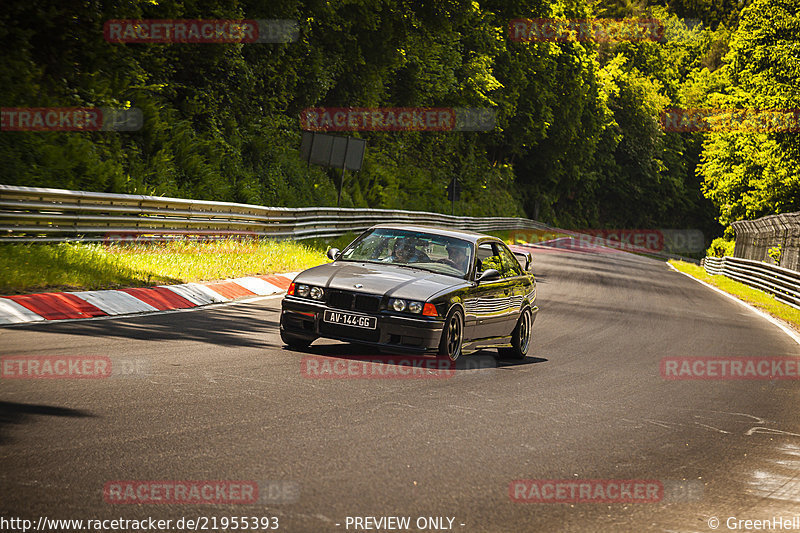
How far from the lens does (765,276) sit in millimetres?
29375

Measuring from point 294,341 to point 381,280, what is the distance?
1.15 metres

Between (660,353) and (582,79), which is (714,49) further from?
(660,353)

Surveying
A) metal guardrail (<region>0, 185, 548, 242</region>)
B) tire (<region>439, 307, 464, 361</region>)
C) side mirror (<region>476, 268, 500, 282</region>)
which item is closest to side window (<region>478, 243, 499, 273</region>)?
side mirror (<region>476, 268, 500, 282</region>)

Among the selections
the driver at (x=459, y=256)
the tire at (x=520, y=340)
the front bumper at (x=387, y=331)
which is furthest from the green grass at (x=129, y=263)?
the tire at (x=520, y=340)

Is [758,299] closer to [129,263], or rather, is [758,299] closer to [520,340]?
[520,340]

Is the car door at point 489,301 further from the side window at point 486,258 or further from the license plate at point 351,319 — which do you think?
the license plate at point 351,319

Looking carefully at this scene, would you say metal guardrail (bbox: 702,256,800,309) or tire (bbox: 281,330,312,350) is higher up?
metal guardrail (bbox: 702,256,800,309)

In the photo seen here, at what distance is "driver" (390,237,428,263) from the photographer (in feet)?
33.4

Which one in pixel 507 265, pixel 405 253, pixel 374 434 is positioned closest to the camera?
pixel 374 434

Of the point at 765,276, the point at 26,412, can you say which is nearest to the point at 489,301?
the point at 26,412

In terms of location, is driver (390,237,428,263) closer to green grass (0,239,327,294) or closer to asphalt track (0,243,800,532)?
asphalt track (0,243,800,532)

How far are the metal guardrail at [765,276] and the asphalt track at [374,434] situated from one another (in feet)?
49.9

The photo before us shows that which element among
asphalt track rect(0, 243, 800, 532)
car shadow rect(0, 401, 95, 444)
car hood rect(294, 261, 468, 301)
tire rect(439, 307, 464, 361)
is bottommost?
car shadow rect(0, 401, 95, 444)

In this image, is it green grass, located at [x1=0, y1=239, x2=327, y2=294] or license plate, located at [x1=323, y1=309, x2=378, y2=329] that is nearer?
license plate, located at [x1=323, y1=309, x2=378, y2=329]
